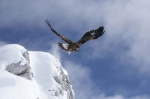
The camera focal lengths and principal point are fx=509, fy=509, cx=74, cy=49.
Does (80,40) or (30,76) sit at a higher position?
(30,76)

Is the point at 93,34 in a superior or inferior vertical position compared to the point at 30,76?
inferior

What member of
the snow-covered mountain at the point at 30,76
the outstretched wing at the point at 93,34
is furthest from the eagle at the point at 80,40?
the snow-covered mountain at the point at 30,76

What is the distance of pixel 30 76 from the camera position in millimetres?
106312

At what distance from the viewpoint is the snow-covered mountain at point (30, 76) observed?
80425 millimetres

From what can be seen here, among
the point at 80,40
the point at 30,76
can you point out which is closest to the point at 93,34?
the point at 80,40

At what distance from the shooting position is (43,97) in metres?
118

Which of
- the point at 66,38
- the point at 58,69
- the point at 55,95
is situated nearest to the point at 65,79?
the point at 58,69

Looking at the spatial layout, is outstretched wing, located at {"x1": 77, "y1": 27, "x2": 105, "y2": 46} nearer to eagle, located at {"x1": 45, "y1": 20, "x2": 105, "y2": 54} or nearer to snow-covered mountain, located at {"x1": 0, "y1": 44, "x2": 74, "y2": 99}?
eagle, located at {"x1": 45, "y1": 20, "x2": 105, "y2": 54}

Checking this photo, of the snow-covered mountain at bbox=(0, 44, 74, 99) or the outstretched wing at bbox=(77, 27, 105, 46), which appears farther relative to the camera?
the snow-covered mountain at bbox=(0, 44, 74, 99)

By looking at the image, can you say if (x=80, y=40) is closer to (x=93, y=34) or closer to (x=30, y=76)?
(x=93, y=34)

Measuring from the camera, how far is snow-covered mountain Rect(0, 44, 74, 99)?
80.4m

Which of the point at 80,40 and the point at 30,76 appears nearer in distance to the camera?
the point at 80,40

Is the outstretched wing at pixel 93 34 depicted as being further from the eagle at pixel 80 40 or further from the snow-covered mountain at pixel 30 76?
the snow-covered mountain at pixel 30 76

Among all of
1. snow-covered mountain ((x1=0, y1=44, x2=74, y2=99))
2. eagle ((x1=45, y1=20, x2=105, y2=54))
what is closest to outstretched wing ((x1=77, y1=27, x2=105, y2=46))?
eagle ((x1=45, y1=20, x2=105, y2=54))
